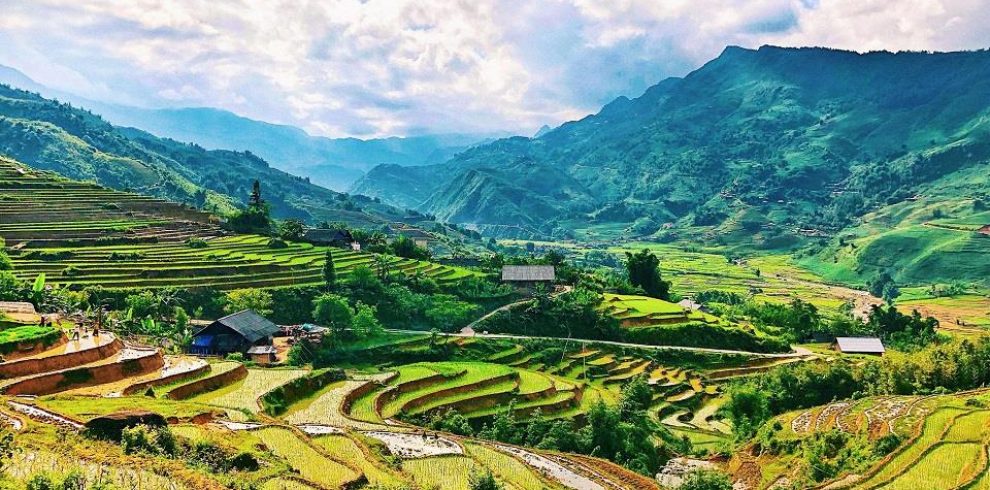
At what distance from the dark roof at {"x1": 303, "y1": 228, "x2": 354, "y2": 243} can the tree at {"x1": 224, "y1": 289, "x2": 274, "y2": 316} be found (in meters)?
24.5

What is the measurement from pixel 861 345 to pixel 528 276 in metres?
29.7

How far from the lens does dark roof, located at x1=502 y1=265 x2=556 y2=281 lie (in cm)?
6681

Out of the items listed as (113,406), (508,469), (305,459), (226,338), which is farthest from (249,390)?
(226,338)

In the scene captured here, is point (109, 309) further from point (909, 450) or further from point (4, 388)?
point (909, 450)

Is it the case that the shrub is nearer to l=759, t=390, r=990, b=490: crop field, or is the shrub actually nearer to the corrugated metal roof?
l=759, t=390, r=990, b=490: crop field

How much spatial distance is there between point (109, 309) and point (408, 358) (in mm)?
20559

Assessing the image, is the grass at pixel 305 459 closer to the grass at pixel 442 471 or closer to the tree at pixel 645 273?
the grass at pixel 442 471

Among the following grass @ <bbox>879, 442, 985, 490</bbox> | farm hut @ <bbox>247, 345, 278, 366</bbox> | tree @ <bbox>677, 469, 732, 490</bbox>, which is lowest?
farm hut @ <bbox>247, 345, 278, 366</bbox>

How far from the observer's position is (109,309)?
48.0 m

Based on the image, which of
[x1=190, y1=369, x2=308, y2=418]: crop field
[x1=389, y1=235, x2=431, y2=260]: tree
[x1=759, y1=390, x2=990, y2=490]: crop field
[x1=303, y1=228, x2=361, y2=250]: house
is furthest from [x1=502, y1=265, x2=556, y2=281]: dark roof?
[x1=190, y1=369, x2=308, y2=418]: crop field

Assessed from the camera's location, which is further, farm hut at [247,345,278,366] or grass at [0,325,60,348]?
farm hut at [247,345,278,366]

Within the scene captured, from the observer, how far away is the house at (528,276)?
6669 centimetres

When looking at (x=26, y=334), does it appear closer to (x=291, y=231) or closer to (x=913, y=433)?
(x=913, y=433)

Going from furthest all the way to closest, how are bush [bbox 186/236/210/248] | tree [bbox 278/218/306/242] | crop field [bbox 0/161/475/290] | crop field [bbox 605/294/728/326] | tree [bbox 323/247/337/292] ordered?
1. tree [bbox 278/218/306/242]
2. bush [bbox 186/236/210/248]
3. crop field [bbox 605/294/728/326]
4. tree [bbox 323/247/337/292]
5. crop field [bbox 0/161/475/290]
